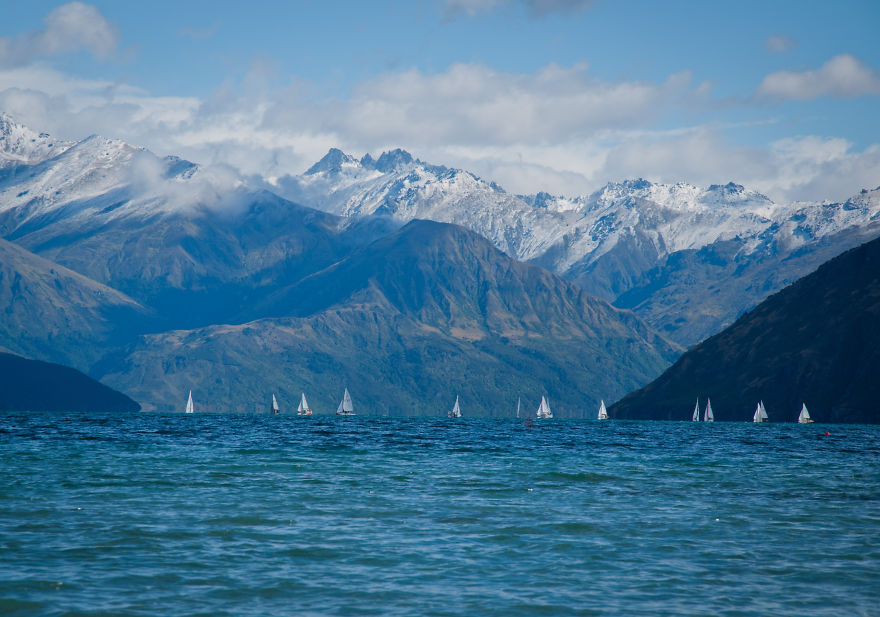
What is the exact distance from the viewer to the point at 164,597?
38.1 m

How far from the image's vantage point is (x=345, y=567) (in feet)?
144

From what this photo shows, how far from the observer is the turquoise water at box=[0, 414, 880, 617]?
3862 cm

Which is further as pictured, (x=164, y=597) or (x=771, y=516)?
(x=771, y=516)

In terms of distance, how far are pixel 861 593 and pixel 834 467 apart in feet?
208

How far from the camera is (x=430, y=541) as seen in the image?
49.7m

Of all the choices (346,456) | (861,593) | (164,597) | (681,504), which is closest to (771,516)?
(681,504)

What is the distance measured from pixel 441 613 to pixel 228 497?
30705mm

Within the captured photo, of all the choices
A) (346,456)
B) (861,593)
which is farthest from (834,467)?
(861,593)

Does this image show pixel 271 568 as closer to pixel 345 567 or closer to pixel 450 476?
pixel 345 567

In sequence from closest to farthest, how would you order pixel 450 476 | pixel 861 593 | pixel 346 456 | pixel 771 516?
1. pixel 861 593
2. pixel 771 516
3. pixel 450 476
4. pixel 346 456

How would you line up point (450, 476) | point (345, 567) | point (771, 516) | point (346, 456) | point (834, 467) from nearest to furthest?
point (345, 567) < point (771, 516) < point (450, 476) < point (834, 467) < point (346, 456)

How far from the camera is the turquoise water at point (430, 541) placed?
38.6 metres

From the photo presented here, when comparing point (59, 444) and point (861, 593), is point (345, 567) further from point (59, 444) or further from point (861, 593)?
point (59, 444)

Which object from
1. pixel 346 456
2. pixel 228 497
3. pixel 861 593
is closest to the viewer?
pixel 861 593
